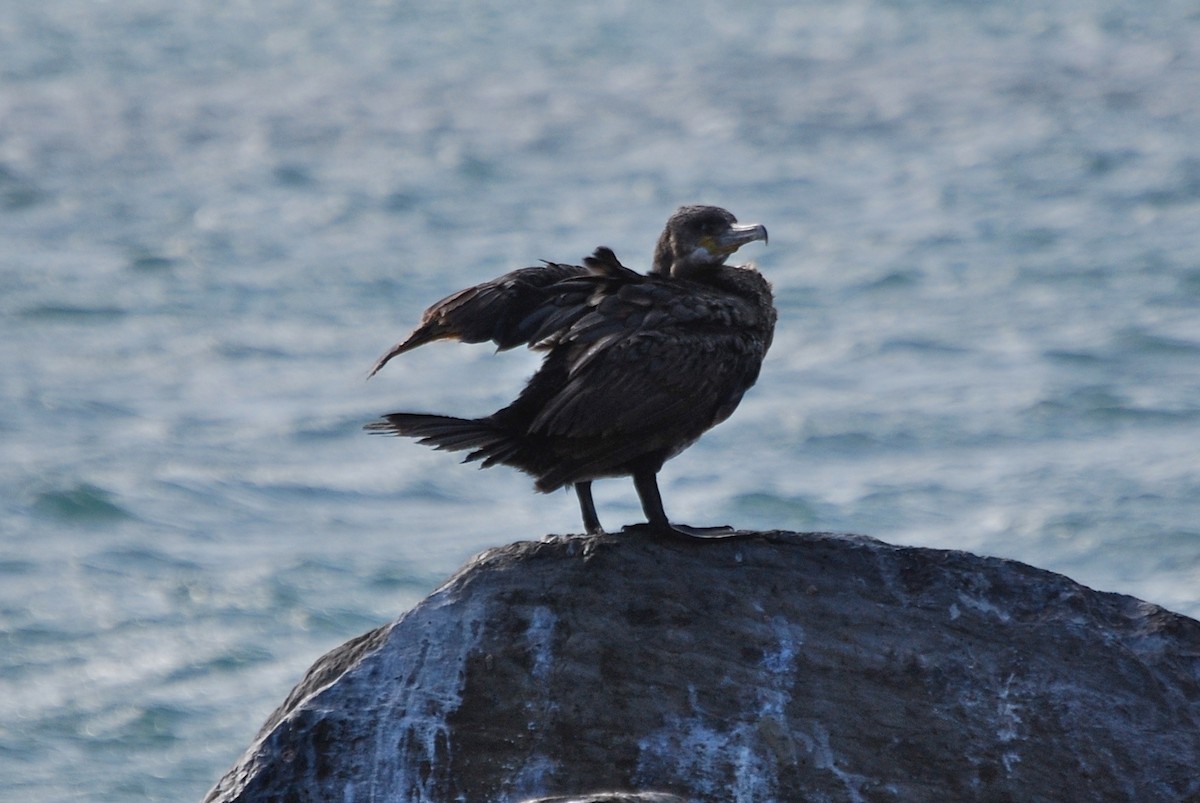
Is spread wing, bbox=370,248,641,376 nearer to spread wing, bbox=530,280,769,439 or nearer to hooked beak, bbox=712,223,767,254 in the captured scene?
spread wing, bbox=530,280,769,439

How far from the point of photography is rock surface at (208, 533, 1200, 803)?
4.93 meters

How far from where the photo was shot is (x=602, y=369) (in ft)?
18.1

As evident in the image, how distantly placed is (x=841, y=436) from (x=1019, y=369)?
208 cm

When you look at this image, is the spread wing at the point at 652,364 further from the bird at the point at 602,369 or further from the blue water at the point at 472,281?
the blue water at the point at 472,281

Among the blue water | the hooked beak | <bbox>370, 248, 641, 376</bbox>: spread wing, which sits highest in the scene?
the blue water

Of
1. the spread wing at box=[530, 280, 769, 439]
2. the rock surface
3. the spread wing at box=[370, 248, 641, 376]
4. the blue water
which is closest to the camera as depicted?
the rock surface

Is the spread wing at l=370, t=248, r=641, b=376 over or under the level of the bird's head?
under

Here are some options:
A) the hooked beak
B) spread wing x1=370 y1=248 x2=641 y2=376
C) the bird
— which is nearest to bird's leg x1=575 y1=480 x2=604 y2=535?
the bird

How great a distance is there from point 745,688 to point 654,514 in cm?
73

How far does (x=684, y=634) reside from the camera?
5199 millimetres

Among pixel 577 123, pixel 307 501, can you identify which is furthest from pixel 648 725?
pixel 577 123

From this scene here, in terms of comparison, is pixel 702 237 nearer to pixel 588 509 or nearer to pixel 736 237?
pixel 736 237

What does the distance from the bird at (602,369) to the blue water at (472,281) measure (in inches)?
196

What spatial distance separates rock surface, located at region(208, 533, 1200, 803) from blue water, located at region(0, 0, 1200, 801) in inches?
201
